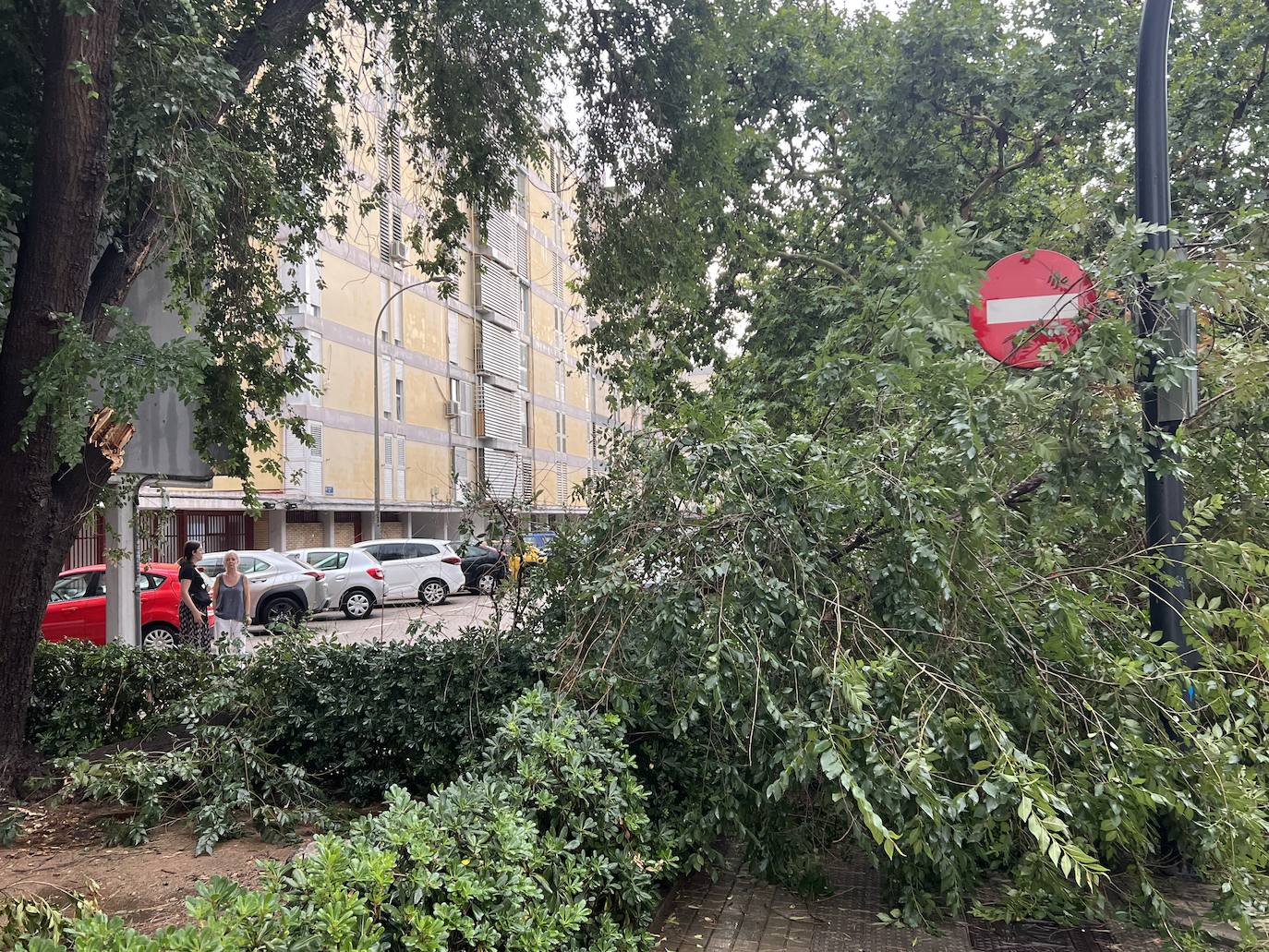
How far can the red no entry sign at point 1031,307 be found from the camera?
14.8 feet

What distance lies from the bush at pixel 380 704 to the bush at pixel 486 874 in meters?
1.67

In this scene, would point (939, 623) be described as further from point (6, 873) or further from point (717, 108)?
point (717, 108)

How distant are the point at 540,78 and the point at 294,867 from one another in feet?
25.5

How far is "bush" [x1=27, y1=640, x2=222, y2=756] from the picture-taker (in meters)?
7.50

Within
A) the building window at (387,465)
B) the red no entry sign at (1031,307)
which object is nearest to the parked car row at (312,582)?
the red no entry sign at (1031,307)

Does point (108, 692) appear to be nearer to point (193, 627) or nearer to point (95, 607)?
point (193, 627)

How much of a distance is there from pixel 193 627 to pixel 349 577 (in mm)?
9160

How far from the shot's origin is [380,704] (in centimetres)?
600

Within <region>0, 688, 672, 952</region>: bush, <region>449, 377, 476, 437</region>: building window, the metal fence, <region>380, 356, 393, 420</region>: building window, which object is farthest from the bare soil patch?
<region>449, 377, 476, 437</region>: building window

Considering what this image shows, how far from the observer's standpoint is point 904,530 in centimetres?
409

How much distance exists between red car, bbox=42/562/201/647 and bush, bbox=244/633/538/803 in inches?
338

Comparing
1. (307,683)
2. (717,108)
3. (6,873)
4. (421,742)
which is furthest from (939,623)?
(717,108)

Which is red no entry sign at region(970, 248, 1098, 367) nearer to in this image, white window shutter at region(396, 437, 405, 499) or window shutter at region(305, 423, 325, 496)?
window shutter at region(305, 423, 325, 496)

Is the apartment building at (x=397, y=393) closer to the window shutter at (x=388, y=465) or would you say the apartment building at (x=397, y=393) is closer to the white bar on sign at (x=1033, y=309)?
the window shutter at (x=388, y=465)
